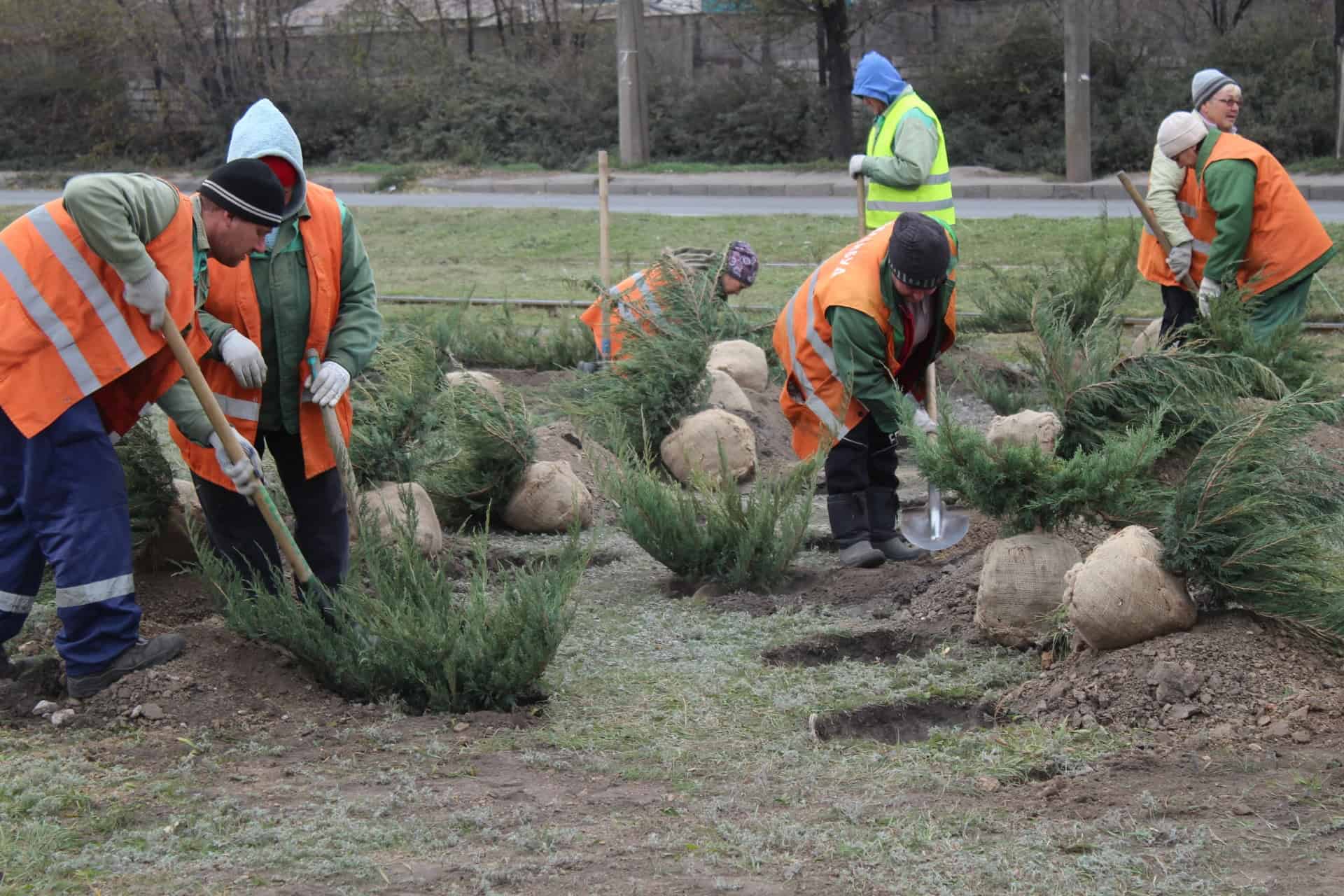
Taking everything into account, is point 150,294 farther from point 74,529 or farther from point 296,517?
point 296,517

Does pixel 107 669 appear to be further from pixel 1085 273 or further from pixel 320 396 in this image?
pixel 1085 273

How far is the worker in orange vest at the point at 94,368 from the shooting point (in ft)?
12.6

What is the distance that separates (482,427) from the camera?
6.01 metres

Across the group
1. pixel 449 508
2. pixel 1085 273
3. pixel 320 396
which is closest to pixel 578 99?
pixel 1085 273

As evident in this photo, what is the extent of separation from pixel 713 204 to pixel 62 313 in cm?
1528

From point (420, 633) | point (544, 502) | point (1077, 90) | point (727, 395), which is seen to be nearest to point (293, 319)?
point (420, 633)

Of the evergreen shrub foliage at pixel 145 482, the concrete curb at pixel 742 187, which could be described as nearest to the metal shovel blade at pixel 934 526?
the evergreen shrub foliage at pixel 145 482

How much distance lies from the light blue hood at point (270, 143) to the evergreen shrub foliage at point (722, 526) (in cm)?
168

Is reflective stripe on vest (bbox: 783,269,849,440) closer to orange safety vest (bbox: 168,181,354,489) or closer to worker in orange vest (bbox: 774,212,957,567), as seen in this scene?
worker in orange vest (bbox: 774,212,957,567)

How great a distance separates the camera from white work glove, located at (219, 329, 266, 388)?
161 inches

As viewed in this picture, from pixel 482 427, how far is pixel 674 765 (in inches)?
99.6

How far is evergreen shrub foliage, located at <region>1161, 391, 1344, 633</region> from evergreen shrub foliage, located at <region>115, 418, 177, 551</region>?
126 inches

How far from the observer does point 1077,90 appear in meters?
18.6

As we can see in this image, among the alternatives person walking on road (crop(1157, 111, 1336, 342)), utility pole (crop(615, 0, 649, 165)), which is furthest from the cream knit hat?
utility pole (crop(615, 0, 649, 165))
